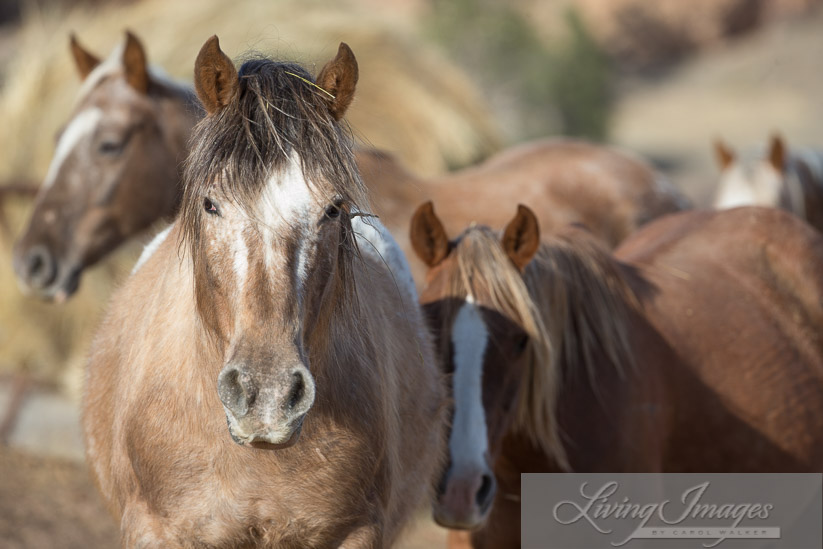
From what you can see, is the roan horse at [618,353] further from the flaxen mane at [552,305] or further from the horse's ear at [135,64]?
the horse's ear at [135,64]

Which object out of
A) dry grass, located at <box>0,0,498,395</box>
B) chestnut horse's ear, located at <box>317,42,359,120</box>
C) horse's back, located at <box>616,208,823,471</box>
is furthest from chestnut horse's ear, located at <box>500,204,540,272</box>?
dry grass, located at <box>0,0,498,395</box>

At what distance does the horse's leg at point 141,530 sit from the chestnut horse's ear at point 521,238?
1.43m

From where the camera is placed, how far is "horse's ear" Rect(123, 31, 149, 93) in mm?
4738

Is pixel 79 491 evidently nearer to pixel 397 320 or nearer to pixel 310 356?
pixel 397 320

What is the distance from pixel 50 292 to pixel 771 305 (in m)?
3.56

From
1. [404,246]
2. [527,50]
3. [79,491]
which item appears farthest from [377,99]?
[527,50]

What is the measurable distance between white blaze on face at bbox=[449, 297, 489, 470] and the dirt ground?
5.97 feet

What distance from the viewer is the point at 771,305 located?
3.76 metres

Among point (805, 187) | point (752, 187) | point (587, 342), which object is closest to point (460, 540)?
point (587, 342)

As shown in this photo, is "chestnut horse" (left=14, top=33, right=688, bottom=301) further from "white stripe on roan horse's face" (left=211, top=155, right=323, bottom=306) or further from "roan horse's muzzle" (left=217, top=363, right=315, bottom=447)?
"roan horse's muzzle" (left=217, top=363, right=315, bottom=447)

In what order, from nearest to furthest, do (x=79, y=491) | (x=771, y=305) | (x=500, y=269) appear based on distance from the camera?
(x=500, y=269) < (x=771, y=305) < (x=79, y=491)

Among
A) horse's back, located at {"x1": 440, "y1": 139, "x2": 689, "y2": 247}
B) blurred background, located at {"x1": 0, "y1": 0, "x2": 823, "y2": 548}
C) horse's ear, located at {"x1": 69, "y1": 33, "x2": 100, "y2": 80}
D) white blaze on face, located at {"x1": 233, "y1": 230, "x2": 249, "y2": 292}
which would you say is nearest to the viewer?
white blaze on face, located at {"x1": 233, "y1": 230, "x2": 249, "y2": 292}

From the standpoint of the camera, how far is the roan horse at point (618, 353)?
297 centimetres

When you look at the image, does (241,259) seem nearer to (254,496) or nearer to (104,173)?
(254,496)
